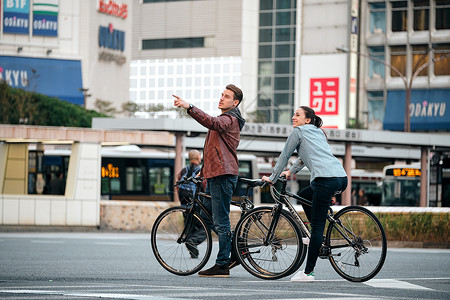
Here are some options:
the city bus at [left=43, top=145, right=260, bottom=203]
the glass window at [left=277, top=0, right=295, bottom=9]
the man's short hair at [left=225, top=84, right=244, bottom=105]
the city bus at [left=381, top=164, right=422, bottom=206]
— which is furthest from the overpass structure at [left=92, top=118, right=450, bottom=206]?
the glass window at [left=277, top=0, right=295, bottom=9]

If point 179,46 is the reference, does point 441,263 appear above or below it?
below

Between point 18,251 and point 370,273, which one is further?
point 18,251

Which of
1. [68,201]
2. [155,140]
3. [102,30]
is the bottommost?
[68,201]

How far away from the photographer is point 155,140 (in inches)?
1040

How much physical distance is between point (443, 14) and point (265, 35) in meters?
20.6

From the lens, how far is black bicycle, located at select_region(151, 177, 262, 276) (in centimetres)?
878

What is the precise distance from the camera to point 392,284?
8.21m

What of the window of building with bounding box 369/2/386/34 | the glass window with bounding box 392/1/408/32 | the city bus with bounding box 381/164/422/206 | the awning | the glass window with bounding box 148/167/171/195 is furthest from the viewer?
the window of building with bounding box 369/2/386/34

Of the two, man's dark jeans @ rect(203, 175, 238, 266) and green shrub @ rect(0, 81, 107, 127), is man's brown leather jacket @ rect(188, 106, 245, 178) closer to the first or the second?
man's dark jeans @ rect(203, 175, 238, 266)

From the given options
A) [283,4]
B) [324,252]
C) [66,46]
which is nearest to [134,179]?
[324,252]

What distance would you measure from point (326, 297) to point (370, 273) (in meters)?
1.51

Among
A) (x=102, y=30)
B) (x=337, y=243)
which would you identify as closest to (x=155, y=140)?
(x=337, y=243)

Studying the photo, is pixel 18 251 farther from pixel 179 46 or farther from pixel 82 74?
pixel 179 46

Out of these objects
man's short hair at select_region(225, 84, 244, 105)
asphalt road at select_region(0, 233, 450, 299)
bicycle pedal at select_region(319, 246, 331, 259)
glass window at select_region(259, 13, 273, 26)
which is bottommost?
asphalt road at select_region(0, 233, 450, 299)
